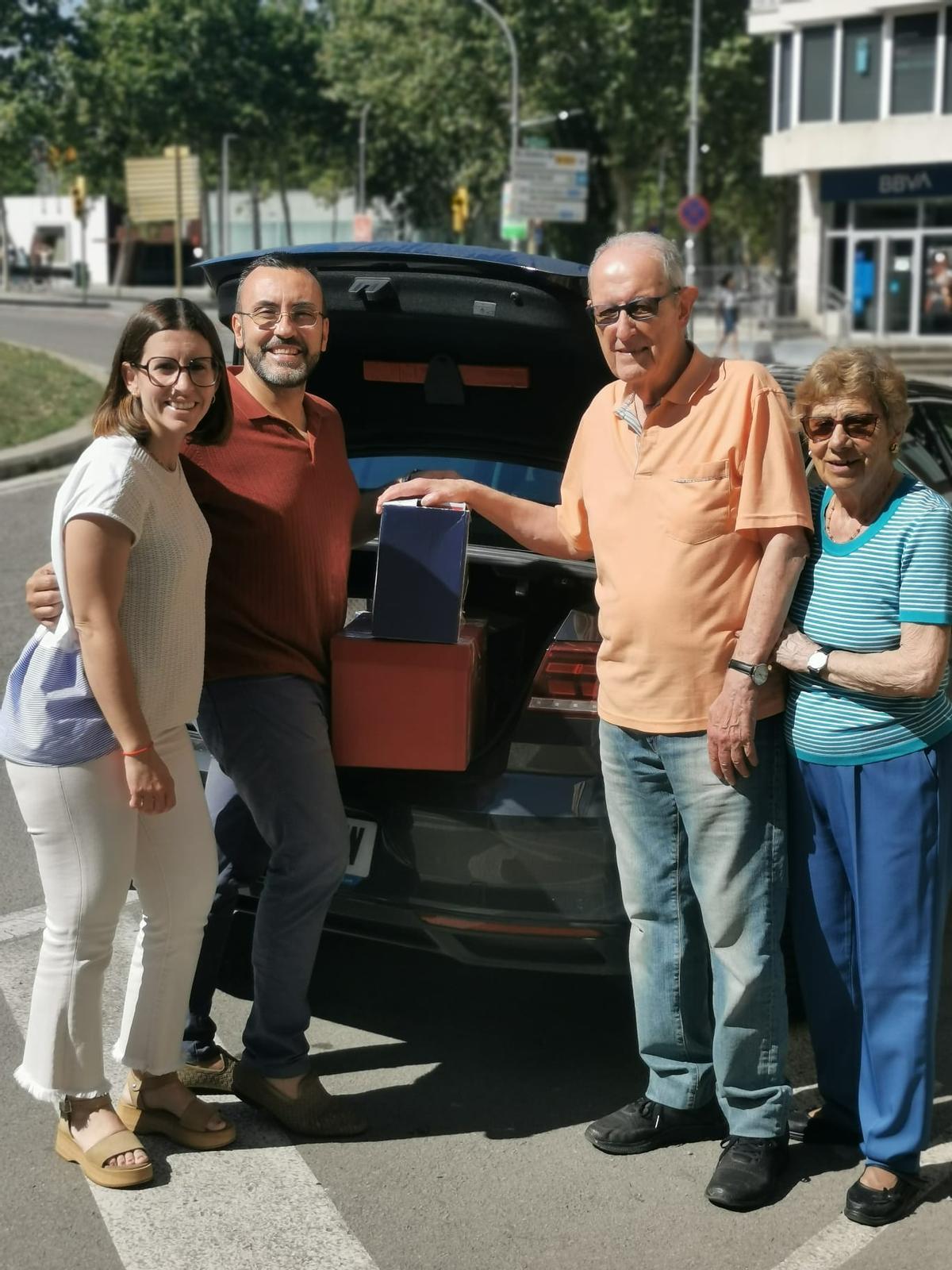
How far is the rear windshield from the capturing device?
4.27m

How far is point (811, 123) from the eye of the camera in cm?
3909

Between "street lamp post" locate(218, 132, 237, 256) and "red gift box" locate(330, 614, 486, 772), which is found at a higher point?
"street lamp post" locate(218, 132, 237, 256)

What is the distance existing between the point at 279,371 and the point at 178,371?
0.31 metres

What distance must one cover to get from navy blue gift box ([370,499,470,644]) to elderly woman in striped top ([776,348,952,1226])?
706 mm

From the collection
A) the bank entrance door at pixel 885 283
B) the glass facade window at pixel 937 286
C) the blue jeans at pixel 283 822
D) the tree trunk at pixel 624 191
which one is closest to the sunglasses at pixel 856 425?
the blue jeans at pixel 283 822

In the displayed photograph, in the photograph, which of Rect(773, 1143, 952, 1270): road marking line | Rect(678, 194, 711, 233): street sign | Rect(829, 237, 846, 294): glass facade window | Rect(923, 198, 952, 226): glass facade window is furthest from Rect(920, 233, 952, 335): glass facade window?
Rect(773, 1143, 952, 1270): road marking line

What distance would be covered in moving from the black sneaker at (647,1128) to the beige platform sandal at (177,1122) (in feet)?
2.60

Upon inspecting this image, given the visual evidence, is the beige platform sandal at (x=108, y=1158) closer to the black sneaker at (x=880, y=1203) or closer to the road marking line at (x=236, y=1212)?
the road marking line at (x=236, y=1212)

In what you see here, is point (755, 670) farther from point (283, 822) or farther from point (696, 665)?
point (283, 822)

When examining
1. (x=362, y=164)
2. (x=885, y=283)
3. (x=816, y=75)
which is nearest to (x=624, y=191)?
(x=816, y=75)

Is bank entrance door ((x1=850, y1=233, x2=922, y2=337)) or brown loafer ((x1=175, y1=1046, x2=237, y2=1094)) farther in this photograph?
bank entrance door ((x1=850, y1=233, x2=922, y2=337))

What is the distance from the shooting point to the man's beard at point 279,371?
11.0 feet

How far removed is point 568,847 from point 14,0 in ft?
155

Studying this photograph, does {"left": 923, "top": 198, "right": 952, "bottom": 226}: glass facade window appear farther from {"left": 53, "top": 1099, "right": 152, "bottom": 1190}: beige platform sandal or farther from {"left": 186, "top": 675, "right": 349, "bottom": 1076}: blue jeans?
{"left": 53, "top": 1099, "right": 152, "bottom": 1190}: beige platform sandal
